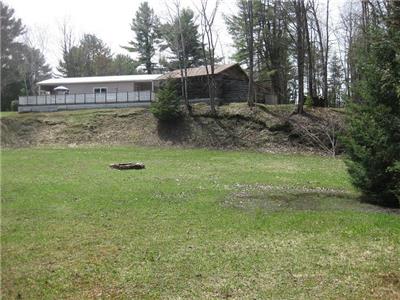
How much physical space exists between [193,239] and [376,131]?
6.13m

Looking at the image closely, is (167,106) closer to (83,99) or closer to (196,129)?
(196,129)

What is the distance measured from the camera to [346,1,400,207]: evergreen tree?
11273mm

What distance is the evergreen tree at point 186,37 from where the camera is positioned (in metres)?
38.5

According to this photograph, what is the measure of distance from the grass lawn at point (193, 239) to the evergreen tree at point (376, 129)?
2.63 feet

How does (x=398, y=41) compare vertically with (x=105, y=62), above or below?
below

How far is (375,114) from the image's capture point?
1185 centimetres

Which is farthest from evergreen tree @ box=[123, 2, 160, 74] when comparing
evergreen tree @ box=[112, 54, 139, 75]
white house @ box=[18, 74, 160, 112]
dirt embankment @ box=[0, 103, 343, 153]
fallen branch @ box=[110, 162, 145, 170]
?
fallen branch @ box=[110, 162, 145, 170]

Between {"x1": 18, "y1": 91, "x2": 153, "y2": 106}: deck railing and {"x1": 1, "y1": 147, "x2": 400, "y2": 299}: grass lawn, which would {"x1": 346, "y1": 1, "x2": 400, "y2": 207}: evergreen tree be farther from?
{"x1": 18, "y1": 91, "x2": 153, "y2": 106}: deck railing

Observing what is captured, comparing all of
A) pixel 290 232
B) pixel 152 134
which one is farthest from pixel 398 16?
pixel 152 134

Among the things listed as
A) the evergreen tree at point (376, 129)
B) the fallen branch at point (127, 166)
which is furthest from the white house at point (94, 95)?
the evergreen tree at point (376, 129)

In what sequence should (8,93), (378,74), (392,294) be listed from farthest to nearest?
1. (8,93)
2. (378,74)
3. (392,294)

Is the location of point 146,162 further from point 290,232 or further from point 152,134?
point 290,232

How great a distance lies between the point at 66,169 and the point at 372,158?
12176 mm

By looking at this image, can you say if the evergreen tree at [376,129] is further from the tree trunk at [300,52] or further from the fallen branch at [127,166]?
the tree trunk at [300,52]
